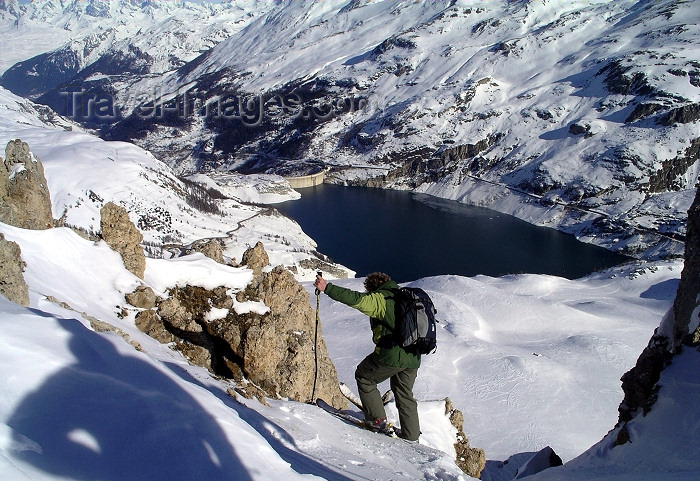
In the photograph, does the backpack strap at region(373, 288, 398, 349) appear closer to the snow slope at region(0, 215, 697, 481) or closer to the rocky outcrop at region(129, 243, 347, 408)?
the snow slope at region(0, 215, 697, 481)

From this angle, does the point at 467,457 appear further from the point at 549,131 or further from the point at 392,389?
the point at 549,131

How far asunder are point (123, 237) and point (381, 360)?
8.12 meters

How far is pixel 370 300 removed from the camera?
6.33m

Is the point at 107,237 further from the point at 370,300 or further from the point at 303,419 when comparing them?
the point at 370,300

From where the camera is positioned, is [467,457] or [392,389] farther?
[467,457]

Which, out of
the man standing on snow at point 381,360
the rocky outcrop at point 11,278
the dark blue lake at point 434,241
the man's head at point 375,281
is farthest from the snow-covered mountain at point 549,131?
the rocky outcrop at point 11,278

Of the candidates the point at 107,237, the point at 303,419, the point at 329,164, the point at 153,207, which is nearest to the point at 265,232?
the point at 153,207

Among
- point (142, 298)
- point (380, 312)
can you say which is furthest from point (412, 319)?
point (142, 298)

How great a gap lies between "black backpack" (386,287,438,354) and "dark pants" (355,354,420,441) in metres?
0.72

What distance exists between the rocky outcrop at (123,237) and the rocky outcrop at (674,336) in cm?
1059

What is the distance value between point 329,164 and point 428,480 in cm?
15378

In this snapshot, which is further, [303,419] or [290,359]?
[290,359]

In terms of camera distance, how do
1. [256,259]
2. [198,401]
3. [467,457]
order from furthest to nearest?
[256,259]
[467,457]
[198,401]

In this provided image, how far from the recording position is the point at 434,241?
8088cm
